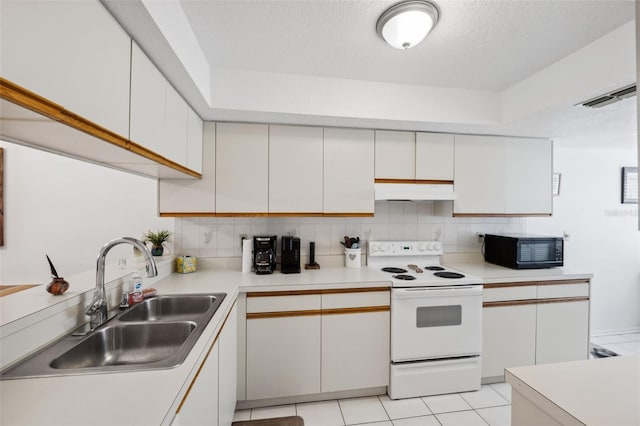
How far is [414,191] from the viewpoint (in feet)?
8.45

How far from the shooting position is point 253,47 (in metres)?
1.80

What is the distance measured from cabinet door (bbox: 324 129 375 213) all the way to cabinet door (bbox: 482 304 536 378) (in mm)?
1351

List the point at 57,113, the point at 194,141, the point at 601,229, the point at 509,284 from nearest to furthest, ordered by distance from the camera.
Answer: the point at 57,113, the point at 194,141, the point at 509,284, the point at 601,229

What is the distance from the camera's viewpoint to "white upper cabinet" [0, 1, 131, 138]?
0.68 m

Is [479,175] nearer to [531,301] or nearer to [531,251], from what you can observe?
[531,251]

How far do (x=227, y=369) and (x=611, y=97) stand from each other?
9.56ft

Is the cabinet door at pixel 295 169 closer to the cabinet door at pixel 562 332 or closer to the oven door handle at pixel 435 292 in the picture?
the oven door handle at pixel 435 292

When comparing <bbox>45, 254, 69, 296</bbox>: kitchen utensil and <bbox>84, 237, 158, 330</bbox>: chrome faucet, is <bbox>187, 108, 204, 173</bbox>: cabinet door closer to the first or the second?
<bbox>84, 237, 158, 330</bbox>: chrome faucet

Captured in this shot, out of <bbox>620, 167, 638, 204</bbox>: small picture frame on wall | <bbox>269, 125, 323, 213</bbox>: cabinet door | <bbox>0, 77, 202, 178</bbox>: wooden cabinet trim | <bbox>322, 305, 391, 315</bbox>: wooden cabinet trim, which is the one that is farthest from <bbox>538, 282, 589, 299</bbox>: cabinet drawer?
<bbox>0, 77, 202, 178</bbox>: wooden cabinet trim

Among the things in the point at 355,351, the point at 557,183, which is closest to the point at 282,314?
the point at 355,351

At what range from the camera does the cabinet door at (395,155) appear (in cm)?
254

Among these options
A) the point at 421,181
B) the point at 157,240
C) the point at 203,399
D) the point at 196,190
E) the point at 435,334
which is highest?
the point at 421,181

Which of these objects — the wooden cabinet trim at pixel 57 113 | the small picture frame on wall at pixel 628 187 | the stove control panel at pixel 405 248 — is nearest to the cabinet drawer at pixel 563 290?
the stove control panel at pixel 405 248

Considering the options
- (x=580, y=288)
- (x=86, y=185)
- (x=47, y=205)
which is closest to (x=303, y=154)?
(x=86, y=185)
